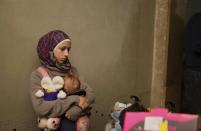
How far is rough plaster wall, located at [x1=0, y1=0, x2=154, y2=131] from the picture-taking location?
2271 millimetres

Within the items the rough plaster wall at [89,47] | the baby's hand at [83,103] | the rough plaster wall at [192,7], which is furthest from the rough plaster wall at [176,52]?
the baby's hand at [83,103]

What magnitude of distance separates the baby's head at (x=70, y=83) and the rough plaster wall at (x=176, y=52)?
1394mm

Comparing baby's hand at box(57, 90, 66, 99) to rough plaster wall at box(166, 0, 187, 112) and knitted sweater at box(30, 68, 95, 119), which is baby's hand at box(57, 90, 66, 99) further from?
rough plaster wall at box(166, 0, 187, 112)

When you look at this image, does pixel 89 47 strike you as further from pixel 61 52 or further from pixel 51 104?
pixel 51 104

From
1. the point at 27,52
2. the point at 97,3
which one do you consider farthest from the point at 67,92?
the point at 97,3

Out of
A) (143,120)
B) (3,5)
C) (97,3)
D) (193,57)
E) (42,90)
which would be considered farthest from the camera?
(193,57)

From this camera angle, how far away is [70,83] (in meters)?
2.06

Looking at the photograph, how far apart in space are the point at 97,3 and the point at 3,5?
71 cm

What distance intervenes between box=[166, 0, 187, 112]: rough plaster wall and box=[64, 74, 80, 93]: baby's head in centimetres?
139

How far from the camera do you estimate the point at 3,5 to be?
7.20 ft

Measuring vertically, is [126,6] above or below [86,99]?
above

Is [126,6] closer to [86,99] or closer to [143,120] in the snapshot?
[86,99]

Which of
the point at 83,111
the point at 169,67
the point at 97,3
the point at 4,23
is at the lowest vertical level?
the point at 83,111

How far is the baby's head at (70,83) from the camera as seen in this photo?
2061 mm
